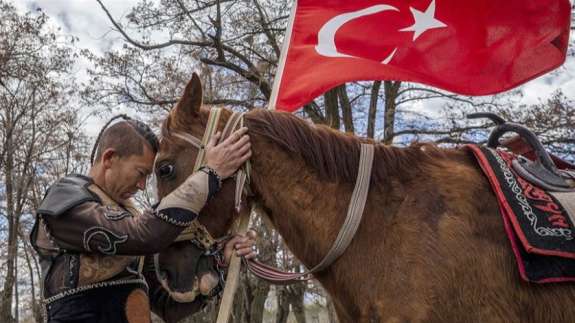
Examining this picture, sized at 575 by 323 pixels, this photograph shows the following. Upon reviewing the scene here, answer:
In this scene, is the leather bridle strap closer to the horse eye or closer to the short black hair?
the horse eye

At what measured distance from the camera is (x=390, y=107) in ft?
47.1

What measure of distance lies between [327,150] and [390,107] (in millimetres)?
11931

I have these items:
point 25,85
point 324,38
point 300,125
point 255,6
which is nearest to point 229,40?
point 255,6

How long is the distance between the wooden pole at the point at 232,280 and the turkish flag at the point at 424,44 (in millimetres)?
1142

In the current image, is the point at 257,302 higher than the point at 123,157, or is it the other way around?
the point at 123,157

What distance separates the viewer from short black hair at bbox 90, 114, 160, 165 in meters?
2.78

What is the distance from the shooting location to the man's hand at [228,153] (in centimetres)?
262

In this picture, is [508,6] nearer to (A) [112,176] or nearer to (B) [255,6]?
(A) [112,176]

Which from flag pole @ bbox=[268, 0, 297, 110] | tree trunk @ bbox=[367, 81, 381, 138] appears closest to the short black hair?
flag pole @ bbox=[268, 0, 297, 110]

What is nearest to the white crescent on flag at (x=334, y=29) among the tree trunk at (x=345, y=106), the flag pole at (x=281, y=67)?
the flag pole at (x=281, y=67)

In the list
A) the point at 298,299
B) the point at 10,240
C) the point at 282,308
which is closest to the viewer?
the point at 10,240

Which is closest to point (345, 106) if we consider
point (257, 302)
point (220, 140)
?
point (257, 302)

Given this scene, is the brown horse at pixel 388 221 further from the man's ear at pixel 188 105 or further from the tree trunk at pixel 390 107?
the tree trunk at pixel 390 107

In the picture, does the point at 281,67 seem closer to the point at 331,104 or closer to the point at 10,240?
the point at 331,104
